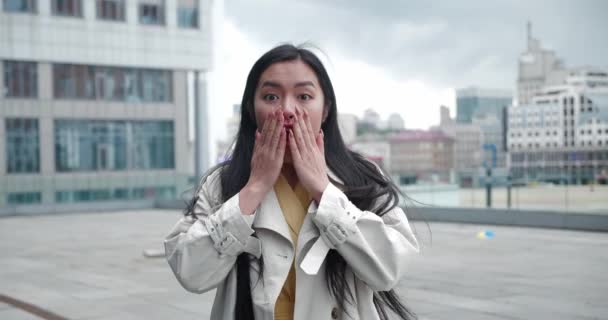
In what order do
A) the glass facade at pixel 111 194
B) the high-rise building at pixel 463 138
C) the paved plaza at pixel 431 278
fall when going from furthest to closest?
the high-rise building at pixel 463 138
the glass facade at pixel 111 194
the paved plaza at pixel 431 278

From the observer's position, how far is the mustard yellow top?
2.25 metres

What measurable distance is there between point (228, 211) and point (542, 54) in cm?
11480

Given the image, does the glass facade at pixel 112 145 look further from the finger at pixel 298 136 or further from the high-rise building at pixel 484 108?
the high-rise building at pixel 484 108

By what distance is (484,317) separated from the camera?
22.8 ft

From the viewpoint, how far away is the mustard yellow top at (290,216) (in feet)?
7.37

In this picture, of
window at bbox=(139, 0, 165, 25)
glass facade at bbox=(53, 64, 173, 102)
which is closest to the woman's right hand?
glass facade at bbox=(53, 64, 173, 102)

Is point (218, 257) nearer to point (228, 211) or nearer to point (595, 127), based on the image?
point (228, 211)

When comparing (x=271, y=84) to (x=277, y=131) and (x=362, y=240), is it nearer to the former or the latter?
(x=277, y=131)

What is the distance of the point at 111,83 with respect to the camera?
128ft

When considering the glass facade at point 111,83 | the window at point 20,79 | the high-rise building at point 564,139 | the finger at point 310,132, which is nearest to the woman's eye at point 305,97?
the finger at point 310,132

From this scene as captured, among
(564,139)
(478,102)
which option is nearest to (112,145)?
(564,139)

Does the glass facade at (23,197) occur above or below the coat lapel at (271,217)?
below

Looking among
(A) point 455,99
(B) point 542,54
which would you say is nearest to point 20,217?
(A) point 455,99

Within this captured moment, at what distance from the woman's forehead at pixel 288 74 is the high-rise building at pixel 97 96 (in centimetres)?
3377
